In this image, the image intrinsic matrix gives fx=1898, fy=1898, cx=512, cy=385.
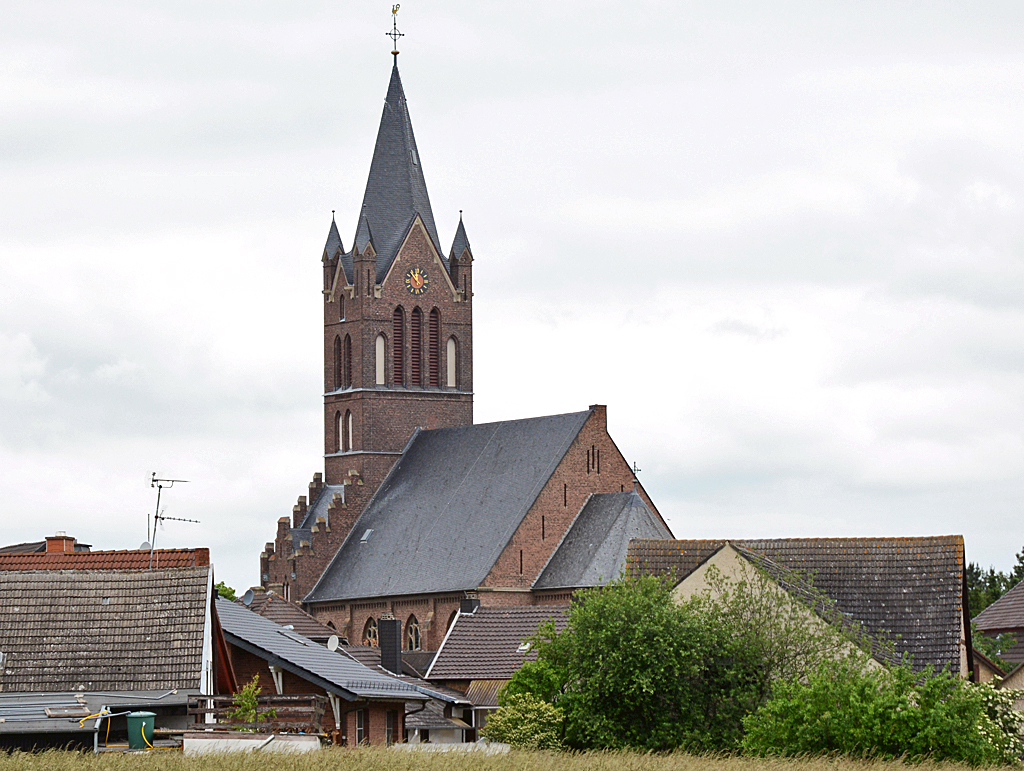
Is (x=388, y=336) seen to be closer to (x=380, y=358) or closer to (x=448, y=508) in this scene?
(x=380, y=358)

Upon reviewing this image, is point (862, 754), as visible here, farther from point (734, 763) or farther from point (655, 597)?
point (655, 597)

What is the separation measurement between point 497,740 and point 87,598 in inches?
342

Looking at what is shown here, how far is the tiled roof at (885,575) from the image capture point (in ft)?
113

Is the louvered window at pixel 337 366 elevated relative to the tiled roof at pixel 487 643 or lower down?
elevated

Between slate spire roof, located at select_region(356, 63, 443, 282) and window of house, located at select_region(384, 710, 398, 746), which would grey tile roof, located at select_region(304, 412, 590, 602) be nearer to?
slate spire roof, located at select_region(356, 63, 443, 282)

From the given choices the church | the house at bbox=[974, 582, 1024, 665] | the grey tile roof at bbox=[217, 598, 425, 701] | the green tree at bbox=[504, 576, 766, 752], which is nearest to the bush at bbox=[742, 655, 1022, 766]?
the green tree at bbox=[504, 576, 766, 752]

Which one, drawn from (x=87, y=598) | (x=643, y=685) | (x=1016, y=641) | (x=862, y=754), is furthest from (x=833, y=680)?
(x=1016, y=641)

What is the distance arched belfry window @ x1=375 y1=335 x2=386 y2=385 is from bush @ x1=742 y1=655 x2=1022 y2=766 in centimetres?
4949

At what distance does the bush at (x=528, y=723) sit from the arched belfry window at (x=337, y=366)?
43843 mm

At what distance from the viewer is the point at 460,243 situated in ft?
255

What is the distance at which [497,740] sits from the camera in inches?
1352

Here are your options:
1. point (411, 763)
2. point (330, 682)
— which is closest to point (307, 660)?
point (330, 682)

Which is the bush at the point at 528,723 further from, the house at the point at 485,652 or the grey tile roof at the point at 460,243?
the grey tile roof at the point at 460,243

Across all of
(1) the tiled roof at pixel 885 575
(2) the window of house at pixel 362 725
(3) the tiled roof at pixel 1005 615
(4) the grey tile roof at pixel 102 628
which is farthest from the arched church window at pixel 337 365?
(4) the grey tile roof at pixel 102 628
